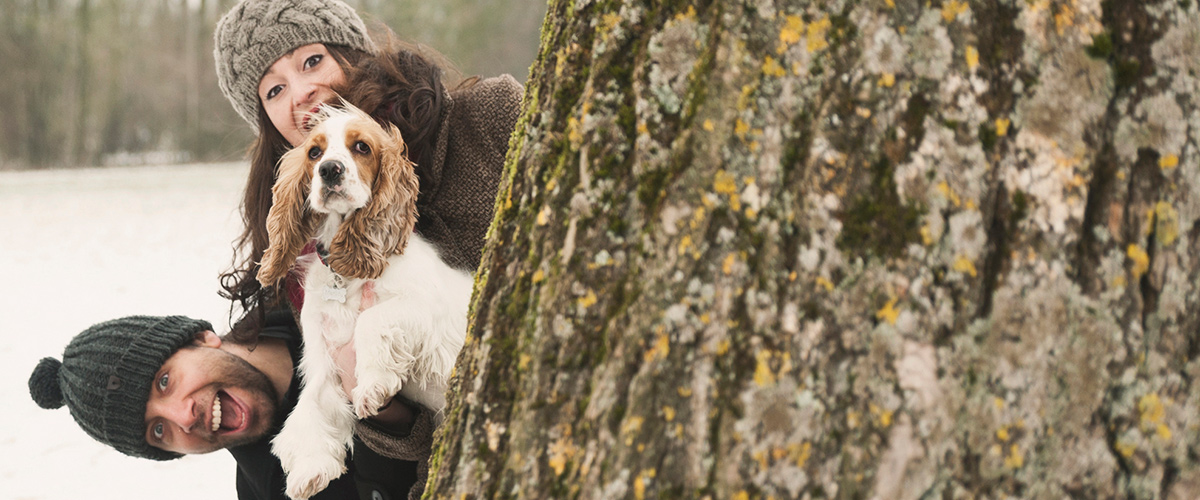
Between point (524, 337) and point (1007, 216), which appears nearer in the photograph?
point (1007, 216)

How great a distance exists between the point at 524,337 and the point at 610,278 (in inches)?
7.2

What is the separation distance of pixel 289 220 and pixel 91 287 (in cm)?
645

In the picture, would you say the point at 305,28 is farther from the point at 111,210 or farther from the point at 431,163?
the point at 111,210

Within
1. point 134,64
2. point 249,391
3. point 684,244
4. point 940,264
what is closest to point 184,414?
point 249,391

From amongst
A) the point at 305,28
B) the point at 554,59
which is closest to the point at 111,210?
the point at 305,28

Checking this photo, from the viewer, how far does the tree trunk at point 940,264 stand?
1103mm

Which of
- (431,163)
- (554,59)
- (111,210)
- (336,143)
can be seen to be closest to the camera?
(554,59)

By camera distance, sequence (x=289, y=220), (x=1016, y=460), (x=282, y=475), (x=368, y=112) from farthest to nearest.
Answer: (x=282, y=475) → (x=368, y=112) → (x=289, y=220) → (x=1016, y=460)

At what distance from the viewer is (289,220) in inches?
101

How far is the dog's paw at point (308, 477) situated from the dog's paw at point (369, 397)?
20 centimetres

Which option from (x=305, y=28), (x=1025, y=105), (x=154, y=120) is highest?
(x=154, y=120)

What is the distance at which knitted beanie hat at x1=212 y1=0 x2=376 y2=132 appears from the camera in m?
3.12

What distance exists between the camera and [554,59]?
1387 mm

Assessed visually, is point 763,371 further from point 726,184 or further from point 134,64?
point 134,64
